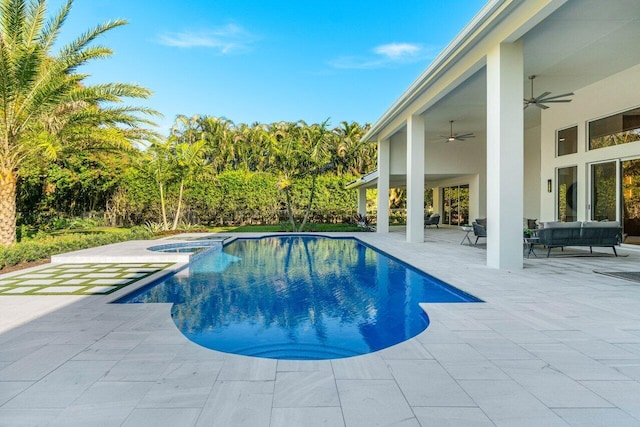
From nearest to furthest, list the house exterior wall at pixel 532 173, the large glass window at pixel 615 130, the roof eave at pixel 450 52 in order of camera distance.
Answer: the roof eave at pixel 450 52
the large glass window at pixel 615 130
the house exterior wall at pixel 532 173

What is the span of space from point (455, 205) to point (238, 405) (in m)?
21.7

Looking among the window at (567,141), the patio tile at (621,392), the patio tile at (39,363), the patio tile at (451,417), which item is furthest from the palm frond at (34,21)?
the window at (567,141)

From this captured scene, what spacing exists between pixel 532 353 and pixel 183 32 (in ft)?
73.1

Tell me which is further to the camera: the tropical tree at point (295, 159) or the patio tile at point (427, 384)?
the tropical tree at point (295, 159)

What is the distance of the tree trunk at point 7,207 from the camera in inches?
347

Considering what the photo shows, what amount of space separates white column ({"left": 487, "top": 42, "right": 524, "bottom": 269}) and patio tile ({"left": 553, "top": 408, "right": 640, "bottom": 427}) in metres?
5.28

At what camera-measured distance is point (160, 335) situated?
376 centimetres

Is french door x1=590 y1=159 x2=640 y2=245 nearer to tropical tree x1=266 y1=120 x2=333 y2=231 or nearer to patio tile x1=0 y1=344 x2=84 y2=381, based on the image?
tropical tree x1=266 y1=120 x2=333 y2=231

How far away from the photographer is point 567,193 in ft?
40.9

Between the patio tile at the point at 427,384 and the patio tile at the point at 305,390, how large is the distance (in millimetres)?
517

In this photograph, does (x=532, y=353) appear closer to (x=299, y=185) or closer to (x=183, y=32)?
(x=299, y=185)

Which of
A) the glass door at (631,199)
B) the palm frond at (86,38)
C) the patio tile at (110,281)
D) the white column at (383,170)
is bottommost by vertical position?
the patio tile at (110,281)

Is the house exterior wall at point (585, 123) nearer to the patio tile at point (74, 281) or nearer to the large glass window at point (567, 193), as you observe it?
the large glass window at point (567, 193)

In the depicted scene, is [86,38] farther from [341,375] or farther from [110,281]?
[341,375]
